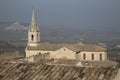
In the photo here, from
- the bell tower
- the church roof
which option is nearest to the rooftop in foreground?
the church roof

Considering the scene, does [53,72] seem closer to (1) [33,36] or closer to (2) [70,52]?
(2) [70,52]

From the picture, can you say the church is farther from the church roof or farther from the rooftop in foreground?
the rooftop in foreground

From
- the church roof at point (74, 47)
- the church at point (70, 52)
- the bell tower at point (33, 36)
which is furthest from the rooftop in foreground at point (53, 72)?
the bell tower at point (33, 36)

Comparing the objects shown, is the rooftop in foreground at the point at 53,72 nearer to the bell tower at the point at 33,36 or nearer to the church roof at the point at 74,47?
the church roof at the point at 74,47

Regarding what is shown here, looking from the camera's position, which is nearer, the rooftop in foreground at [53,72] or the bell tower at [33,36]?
the rooftop in foreground at [53,72]

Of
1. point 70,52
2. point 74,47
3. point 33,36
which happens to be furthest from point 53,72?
point 33,36

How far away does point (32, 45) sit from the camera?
226ft

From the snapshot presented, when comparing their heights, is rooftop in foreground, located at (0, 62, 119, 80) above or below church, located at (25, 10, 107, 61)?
above

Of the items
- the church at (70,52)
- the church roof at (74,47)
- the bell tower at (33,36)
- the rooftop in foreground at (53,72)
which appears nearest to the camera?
the rooftop in foreground at (53,72)

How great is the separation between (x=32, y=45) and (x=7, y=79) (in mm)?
52494

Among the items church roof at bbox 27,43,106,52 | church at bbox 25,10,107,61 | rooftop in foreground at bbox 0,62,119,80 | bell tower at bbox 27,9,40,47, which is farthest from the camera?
bell tower at bbox 27,9,40,47

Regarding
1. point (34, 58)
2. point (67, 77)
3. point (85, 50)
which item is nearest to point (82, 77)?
point (67, 77)

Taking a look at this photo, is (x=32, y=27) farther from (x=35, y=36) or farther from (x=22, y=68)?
(x=22, y=68)

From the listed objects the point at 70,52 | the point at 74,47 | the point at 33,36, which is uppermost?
the point at 33,36
